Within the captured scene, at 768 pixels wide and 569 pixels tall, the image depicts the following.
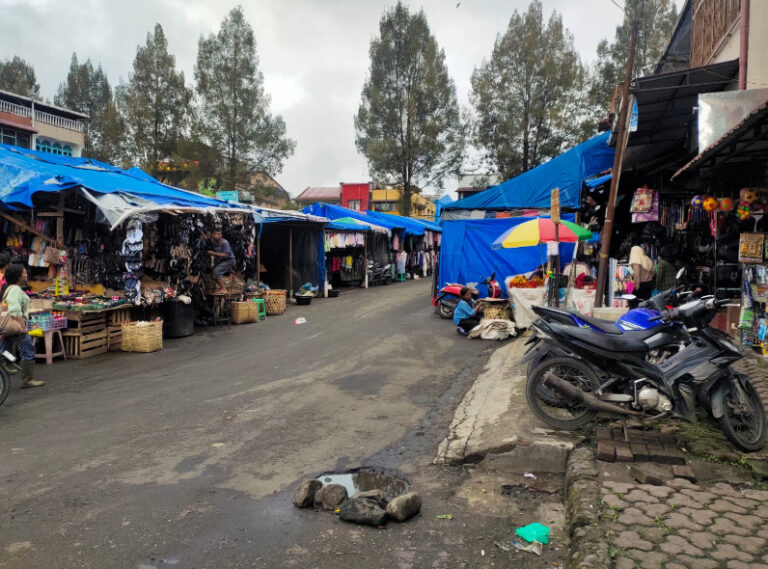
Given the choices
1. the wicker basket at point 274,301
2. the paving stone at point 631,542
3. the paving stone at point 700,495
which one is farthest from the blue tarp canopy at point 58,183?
the paving stone at point 700,495

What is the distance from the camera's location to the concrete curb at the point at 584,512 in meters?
2.88

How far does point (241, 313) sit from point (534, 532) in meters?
10.8

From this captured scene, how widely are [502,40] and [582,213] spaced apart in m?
20.5

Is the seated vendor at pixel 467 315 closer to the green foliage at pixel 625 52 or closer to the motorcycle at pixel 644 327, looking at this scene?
the motorcycle at pixel 644 327

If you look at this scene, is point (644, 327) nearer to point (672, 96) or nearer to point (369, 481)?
point (369, 481)

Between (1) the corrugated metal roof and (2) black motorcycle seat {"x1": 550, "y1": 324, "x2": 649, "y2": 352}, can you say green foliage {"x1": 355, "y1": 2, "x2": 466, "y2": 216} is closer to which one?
(2) black motorcycle seat {"x1": 550, "y1": 324, "x2": 649, "y2": 352}

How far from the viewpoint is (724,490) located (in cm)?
367

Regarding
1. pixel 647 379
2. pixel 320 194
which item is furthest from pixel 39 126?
pixel 320 194

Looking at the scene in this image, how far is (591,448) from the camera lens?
14.7 feet

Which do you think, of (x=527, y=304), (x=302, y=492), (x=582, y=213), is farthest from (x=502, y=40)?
(x=302, y=492)

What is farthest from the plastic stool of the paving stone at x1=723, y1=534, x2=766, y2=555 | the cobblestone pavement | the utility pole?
the paving stone at x1=723, y1=534, x2=766, y2=555

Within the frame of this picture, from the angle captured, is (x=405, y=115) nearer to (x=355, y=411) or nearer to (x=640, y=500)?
(x=355, y=411)

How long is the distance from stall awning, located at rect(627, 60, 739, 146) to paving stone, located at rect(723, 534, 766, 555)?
646cm

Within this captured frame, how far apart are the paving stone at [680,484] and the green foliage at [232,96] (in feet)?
119
